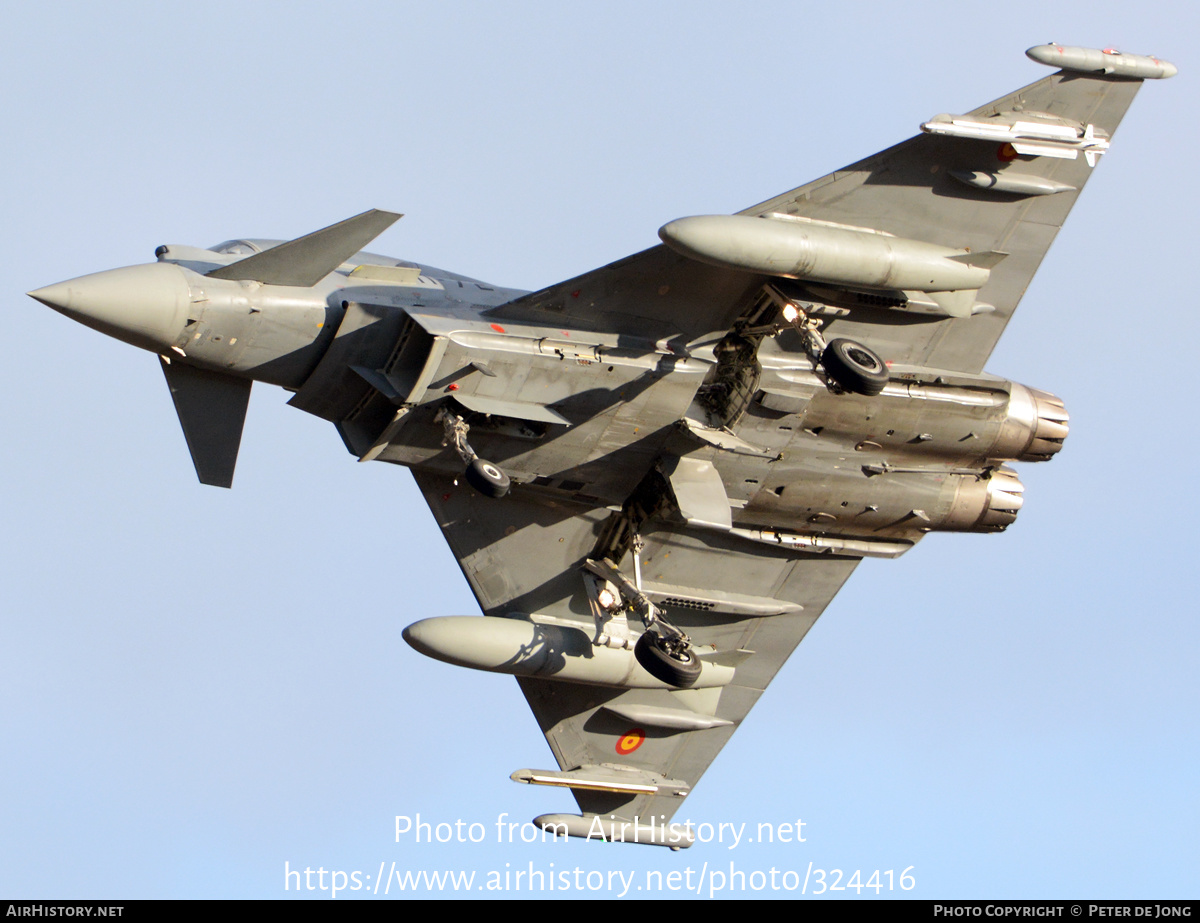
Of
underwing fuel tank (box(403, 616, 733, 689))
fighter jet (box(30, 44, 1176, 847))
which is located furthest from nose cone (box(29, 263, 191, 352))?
underwing fuel tank (box(403, 616, 733, 689))

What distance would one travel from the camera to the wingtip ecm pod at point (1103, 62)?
49.2 ft

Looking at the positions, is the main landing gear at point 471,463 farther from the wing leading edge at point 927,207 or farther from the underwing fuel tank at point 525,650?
the underwing fuel tank at point 525,650

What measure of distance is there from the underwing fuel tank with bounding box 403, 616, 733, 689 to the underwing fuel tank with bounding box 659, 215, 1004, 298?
4758 mm

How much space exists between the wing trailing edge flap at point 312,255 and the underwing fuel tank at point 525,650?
12.4ft

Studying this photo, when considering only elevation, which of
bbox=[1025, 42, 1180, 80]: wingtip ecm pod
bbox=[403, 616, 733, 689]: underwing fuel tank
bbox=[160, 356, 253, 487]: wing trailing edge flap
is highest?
bbox=[1025, 42, 1180, 80]: wingtip ecm pod

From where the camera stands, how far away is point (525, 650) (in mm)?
16547

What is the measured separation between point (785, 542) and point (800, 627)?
188 cm

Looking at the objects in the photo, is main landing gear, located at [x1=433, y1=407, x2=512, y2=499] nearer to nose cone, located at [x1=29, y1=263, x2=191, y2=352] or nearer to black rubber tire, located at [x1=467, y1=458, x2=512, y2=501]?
black rubber tire, located at [x1=467, y1=458, x2=512, y2=501]

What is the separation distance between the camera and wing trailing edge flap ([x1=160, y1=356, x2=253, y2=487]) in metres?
14.7

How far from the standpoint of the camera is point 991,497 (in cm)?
1759

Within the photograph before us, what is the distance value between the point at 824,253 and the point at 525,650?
5385mm

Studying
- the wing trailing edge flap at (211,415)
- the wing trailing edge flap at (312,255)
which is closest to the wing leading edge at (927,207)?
the wing trailing edge flap at (312,255)

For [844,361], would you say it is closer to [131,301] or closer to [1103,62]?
[1103,62]
